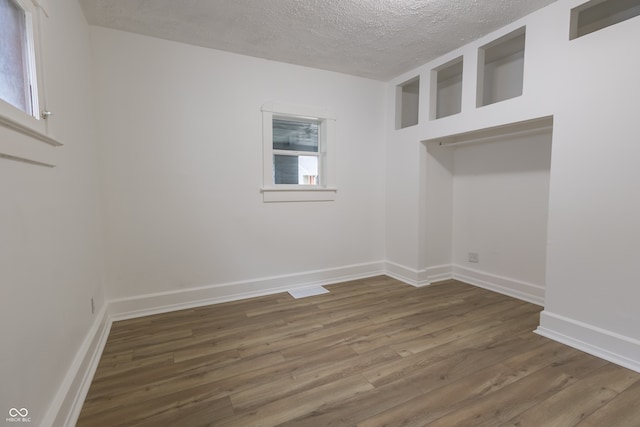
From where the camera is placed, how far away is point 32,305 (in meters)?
1.24

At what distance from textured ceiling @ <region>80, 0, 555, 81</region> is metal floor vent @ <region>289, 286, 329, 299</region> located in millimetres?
2688

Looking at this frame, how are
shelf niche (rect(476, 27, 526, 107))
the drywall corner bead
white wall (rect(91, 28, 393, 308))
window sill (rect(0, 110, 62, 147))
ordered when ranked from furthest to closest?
shelf niche (rect(476, 27, 526, 107)) → white wall (rect(91, 28, 393, 308)) → the drywall corner bead → window sill (rect(0, 110, 62, 147))

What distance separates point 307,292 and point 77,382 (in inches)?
86.3

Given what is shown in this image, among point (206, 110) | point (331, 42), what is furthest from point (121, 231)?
point (331, 42)

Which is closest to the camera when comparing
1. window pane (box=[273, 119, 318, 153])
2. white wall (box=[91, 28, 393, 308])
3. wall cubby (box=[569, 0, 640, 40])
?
wall cubby (box=[569, 0, 640, 40])

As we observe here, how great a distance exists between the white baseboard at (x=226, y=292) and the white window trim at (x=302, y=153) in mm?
966

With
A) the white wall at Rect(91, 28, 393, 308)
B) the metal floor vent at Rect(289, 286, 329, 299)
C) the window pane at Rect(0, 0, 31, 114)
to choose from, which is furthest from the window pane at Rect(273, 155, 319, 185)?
the window pane at Rect(0, 0, 31, 114)

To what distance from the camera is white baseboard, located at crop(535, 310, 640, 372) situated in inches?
77.2

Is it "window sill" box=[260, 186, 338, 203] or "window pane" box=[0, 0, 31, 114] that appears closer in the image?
"window pane" box=[0, 0, 31, 114]

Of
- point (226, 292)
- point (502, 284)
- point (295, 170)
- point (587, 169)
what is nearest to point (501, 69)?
point (587, 169)

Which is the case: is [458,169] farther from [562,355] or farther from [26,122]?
[26,122]

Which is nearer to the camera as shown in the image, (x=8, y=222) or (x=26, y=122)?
(x=8, y=222)

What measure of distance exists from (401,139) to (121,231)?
336 cm

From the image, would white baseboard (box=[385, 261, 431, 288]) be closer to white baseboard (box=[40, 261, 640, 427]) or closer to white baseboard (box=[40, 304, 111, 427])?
white baseboard (box=[40, 261, 640, 427])
